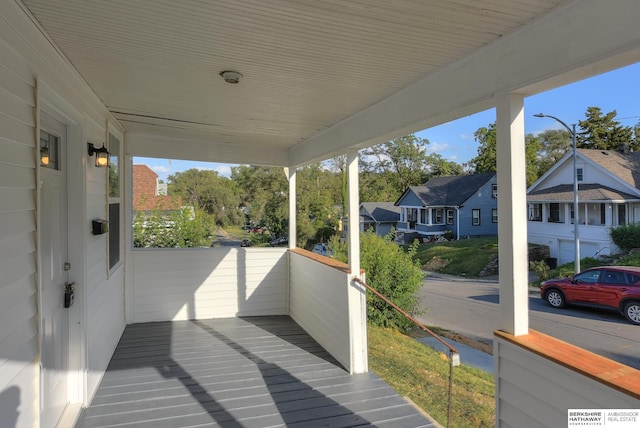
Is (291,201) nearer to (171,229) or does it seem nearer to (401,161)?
(171,229)

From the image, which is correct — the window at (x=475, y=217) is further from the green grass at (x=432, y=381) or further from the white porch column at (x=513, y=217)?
the white porch column at (x=513, y=217)

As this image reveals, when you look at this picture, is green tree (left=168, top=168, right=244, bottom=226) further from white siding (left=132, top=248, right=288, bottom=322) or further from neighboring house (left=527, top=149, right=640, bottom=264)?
A: neighboring house (left=527, top=149, right=640, bottom=264)

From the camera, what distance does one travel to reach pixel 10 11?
1467mm

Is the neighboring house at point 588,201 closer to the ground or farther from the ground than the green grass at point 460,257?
farther from the ground

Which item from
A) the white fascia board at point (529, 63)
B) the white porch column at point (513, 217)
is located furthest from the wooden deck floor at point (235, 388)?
the white fascia board at point (529, 63)

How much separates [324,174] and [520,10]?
46.4 feet

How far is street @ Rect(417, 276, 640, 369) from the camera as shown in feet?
20.0

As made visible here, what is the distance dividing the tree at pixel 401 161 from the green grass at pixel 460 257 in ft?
39.6

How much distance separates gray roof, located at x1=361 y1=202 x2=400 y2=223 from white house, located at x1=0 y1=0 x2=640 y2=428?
22245mm

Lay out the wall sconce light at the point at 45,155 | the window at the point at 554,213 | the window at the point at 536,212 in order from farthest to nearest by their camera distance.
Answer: the window at the point at 536,212 → the window at the point at 554,213 → the wall sconce light at the point at 45,155

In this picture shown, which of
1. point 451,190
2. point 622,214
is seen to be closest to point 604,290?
point 622,214

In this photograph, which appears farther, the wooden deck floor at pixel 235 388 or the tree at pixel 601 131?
the tree at pixel 601 131

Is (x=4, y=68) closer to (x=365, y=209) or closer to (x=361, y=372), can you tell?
(x=361, y=372)

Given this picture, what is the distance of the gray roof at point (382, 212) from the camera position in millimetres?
25672
